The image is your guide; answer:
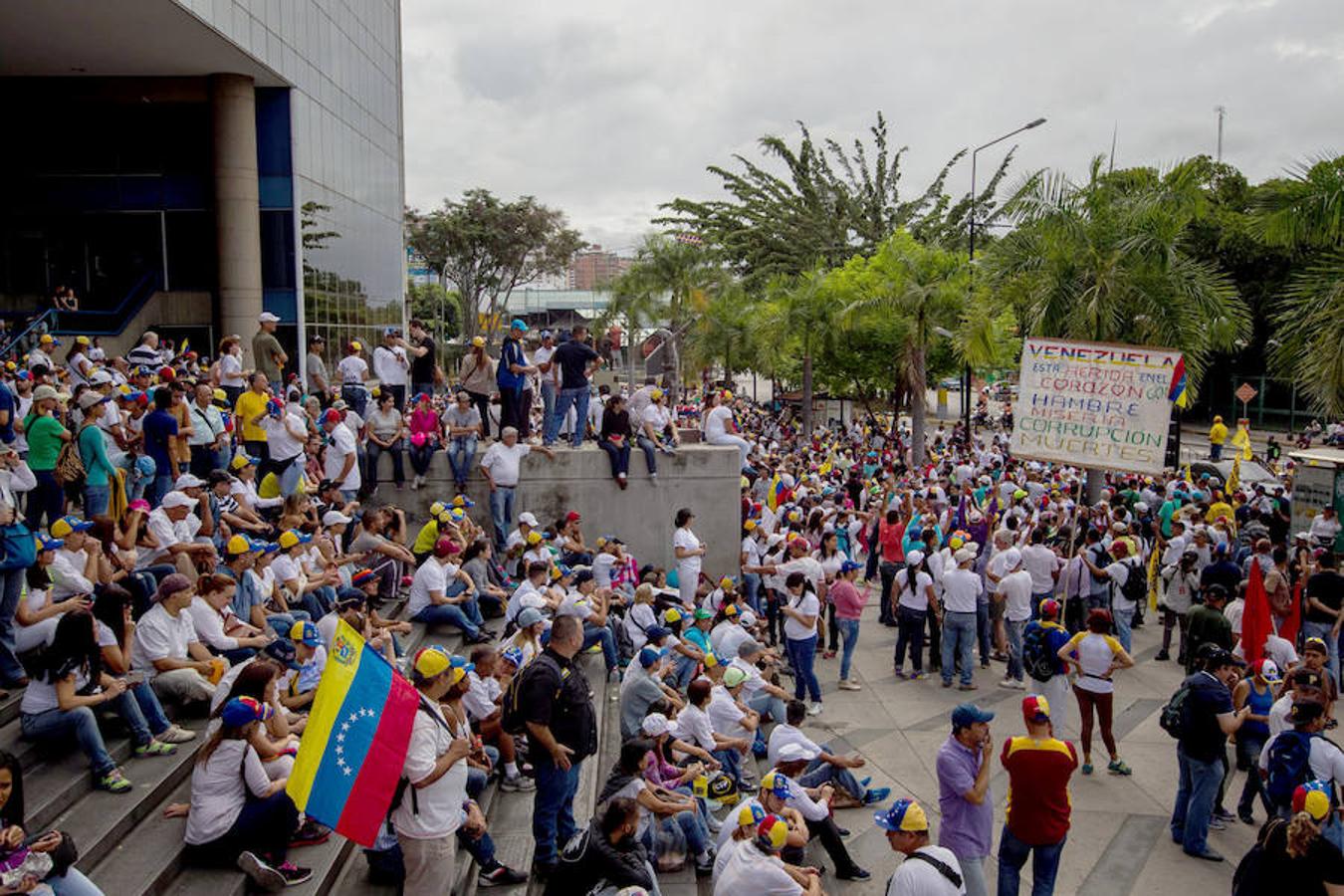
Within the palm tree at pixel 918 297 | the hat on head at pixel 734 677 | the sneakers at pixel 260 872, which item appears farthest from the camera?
the palm tree at pixel 918 297

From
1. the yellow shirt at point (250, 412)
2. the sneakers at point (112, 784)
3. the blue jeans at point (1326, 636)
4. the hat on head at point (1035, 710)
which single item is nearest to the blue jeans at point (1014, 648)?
the blue jeans at point (1326, 636)

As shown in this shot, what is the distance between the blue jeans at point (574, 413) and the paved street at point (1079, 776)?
15.8 ft

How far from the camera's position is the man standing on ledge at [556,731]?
618cm

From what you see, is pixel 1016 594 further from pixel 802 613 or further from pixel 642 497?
pixel 642 497

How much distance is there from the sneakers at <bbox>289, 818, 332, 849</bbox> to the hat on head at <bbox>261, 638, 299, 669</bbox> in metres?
1.54

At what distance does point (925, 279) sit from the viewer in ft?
87.1

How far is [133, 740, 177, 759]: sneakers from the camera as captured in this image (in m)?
6.49

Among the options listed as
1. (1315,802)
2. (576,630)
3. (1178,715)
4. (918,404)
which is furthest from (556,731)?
(918,404)

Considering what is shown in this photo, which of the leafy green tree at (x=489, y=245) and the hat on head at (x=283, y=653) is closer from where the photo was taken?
the hat on head at (x=283, y=653)

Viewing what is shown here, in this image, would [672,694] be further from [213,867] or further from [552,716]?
[213,867]

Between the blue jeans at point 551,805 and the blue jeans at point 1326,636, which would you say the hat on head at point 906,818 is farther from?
the blue jeans at point 1326,636

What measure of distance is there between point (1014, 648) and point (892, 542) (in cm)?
257

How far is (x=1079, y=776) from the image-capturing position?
9.41 m

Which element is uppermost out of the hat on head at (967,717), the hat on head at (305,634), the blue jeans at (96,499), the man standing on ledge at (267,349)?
the man standing on ledge at (267,349)
